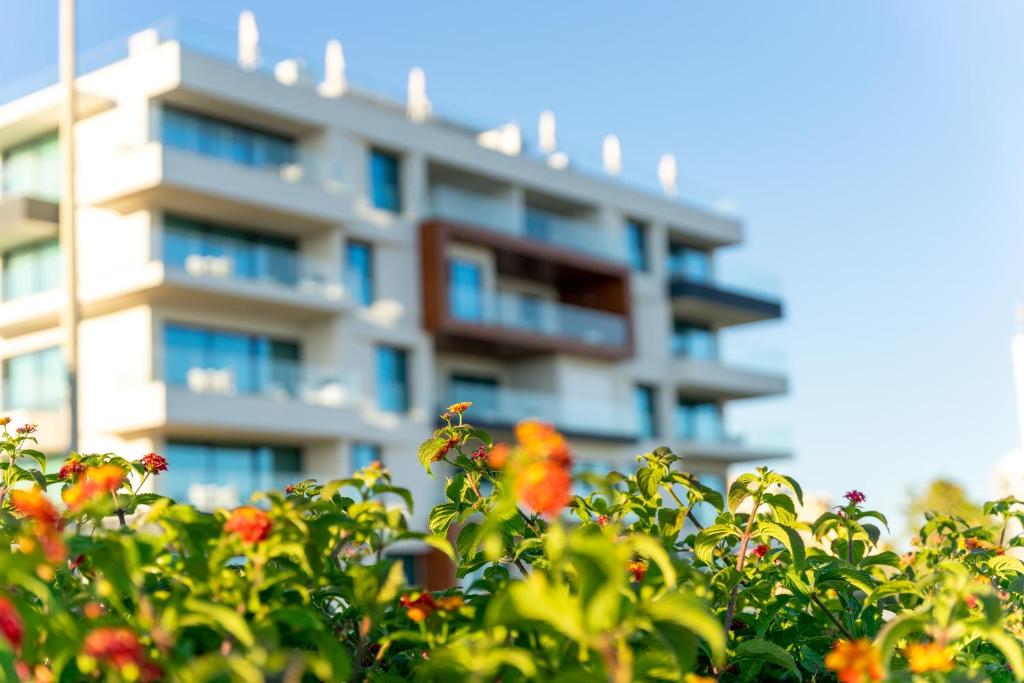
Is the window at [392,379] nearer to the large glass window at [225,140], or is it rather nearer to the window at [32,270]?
the large glass window at [225,140]

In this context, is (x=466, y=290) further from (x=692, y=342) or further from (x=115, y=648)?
(x=115, y=648)

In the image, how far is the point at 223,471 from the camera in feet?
100

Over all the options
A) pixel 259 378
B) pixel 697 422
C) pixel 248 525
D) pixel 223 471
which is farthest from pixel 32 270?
pixel 248 525

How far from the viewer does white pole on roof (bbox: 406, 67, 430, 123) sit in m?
38.8

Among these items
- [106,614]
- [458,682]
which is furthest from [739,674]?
[106,614]

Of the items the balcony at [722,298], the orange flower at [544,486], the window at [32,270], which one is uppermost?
the balcony at [722,298]

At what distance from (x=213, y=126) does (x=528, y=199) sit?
39.2 feet

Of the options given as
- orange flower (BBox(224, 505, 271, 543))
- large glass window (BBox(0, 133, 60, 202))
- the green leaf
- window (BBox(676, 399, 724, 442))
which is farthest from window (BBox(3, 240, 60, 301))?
orange flower (BBox(224, 505, 271, 543))

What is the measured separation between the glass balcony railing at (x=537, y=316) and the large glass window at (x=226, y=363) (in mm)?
5034

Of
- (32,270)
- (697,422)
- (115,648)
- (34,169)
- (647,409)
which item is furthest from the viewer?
(697,422)

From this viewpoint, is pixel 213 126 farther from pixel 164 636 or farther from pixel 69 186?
pixel 164 636

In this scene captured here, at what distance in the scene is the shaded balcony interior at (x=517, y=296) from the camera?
36.1 m

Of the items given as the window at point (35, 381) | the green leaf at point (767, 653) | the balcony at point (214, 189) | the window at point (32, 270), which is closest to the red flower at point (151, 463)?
the green leaf at point (767, 653)

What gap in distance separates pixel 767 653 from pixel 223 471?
28411 millimetres
